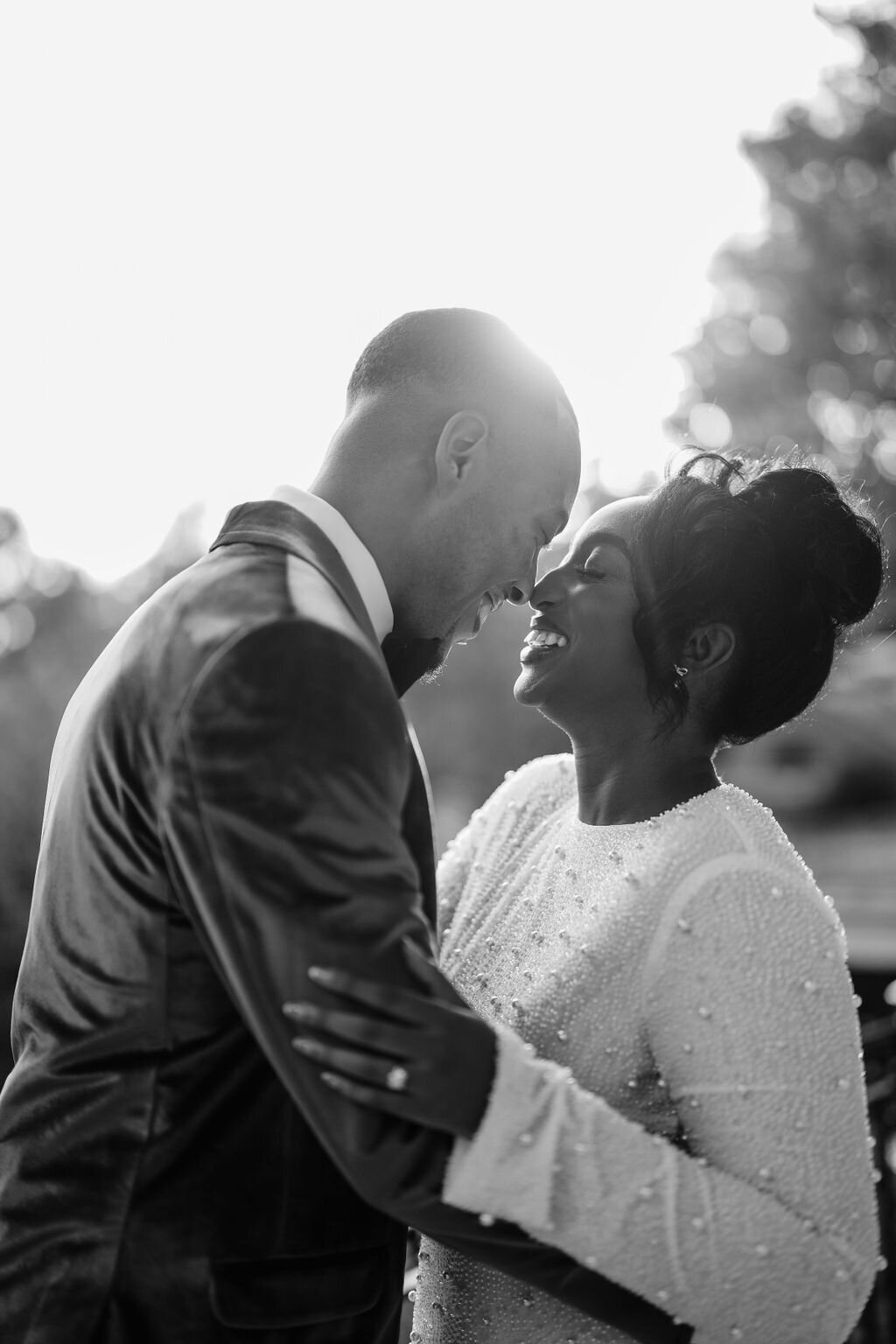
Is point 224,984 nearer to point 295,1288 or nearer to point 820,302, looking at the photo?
point 295,1288

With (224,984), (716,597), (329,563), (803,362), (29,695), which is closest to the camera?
(224,984)

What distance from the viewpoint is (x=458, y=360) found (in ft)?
6.46

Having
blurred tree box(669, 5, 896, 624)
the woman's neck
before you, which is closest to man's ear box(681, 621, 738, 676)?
the woman's neck

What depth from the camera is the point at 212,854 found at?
4.47 ft

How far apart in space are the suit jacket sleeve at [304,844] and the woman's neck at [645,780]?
791 mm

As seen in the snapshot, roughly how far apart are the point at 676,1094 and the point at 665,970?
0.54ft

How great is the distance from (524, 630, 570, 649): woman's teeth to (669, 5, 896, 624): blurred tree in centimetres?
834

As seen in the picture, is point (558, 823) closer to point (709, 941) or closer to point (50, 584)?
point (709, 941)

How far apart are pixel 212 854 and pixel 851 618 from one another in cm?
128

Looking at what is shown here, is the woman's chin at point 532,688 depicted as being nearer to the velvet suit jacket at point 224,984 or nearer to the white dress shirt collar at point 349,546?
the white dress shirt collar at point 349,546

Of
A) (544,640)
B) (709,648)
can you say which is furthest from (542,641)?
(709,648)

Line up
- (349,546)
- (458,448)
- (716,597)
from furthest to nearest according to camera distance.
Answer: (716,597) → (458,448) → (349,546)

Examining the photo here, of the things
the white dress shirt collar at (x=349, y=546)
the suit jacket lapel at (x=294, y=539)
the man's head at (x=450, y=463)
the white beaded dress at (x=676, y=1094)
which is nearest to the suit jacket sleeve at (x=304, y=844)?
the white beaded dress at (x=676, y=1094)

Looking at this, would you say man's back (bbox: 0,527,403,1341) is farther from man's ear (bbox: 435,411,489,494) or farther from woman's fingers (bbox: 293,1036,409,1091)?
man's ear (bbox: 435,411,489,494)
